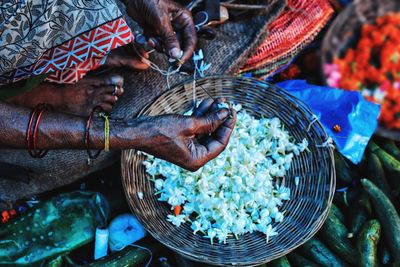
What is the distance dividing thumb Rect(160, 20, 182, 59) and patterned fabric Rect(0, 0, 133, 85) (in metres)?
0.23

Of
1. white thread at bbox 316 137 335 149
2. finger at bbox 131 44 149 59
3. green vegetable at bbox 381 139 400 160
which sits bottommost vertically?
green vegetable at bbox 381 139 400 160

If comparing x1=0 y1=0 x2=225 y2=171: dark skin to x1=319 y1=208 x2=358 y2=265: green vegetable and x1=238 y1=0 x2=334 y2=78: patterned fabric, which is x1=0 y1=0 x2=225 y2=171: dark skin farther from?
x1=319 y1=208 x2=358 y2=265: green vegetable

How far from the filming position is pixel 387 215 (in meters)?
→ 2.10

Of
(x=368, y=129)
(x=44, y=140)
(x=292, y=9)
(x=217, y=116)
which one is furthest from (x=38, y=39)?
(x=368, y=129)

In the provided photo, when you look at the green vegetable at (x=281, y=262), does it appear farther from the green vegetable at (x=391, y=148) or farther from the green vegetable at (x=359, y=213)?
the green vegetable at (x=391, y=148)

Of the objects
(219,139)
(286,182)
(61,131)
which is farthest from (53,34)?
(286,182)

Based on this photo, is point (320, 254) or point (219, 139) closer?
point (219, 139)

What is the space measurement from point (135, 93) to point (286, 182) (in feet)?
2.89

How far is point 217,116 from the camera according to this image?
1846mm

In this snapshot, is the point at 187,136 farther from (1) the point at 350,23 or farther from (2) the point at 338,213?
(1) the point at 350,23

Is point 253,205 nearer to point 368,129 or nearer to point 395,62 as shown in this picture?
point 368,129

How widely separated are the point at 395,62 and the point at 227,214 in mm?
Result: 1685

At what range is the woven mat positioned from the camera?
2.26m

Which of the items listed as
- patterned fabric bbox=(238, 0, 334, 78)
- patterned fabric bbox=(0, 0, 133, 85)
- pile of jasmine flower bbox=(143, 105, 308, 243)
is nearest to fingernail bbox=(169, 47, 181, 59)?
patterned fabric bbox=(0, 0, 133, 85)
